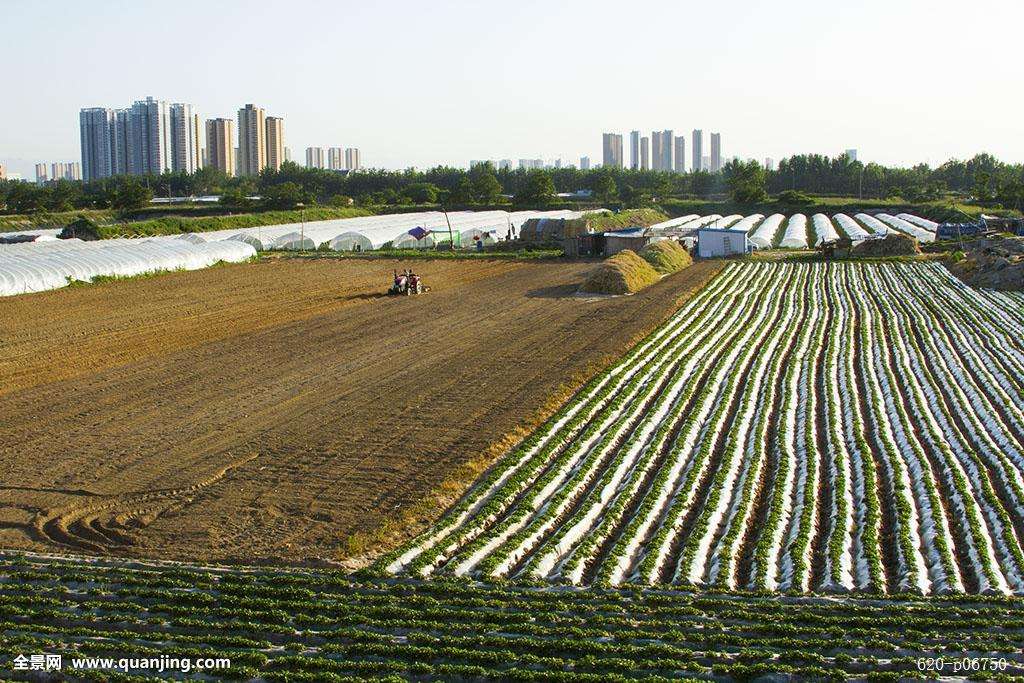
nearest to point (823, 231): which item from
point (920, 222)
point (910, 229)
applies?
point (910, 229)

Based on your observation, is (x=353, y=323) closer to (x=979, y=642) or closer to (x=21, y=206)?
(x=979, y=642)

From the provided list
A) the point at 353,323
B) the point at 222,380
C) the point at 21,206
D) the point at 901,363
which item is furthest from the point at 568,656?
the point at 21,206

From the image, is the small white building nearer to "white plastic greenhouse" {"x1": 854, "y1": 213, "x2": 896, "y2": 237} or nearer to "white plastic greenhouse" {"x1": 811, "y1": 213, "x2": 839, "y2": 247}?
"white plastic greenhouse" {"x1": 811, "y1": 213, "x2": 839, "y2": 247}

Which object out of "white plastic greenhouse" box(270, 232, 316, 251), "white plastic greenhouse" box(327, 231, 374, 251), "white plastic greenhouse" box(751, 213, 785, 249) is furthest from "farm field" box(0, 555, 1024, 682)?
"white plastic greenhouse" box(270, 232, 316, 251)

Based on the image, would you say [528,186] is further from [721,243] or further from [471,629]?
[471,629]

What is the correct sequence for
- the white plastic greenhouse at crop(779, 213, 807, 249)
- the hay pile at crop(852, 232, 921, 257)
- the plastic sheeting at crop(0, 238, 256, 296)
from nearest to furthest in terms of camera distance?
the plastic sheeting at crop(0, 238, 256, 296), the hay pile at crop(852, 232, 921, 257), the white plastic greenhouse at crop(779, 213, 807, 249)

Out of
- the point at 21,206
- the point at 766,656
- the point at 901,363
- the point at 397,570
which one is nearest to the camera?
the point at 766,656
